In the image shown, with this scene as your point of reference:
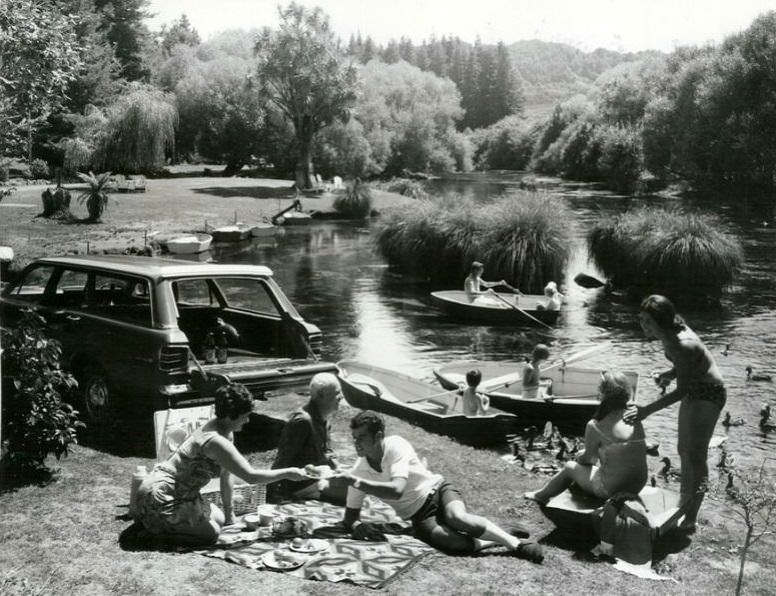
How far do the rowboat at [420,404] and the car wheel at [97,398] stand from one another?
409cm

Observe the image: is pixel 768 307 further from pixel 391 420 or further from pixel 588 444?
pixel 588 444

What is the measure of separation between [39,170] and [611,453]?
47745mm

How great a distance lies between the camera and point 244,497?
7.18m

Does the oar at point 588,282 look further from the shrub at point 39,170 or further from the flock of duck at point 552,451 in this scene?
the shrub at point 39,170

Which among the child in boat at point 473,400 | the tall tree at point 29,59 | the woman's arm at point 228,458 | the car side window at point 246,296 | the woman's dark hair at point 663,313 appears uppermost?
the tall tree at point 29,59

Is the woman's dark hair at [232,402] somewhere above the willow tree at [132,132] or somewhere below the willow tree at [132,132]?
below

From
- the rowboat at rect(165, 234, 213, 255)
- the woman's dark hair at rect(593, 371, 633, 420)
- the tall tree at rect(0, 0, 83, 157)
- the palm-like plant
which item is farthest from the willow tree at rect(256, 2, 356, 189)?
the woman's dark hair at rect(593, 371, 633, 420)

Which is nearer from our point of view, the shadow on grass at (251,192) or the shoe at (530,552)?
the shoe at (530,552)

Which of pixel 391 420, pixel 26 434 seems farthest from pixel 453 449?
pixel 26 434

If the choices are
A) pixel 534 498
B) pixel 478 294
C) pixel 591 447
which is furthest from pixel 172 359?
pixel 478 294

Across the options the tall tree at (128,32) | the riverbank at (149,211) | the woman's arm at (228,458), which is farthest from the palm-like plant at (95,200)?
the woman's arm at (228,458)

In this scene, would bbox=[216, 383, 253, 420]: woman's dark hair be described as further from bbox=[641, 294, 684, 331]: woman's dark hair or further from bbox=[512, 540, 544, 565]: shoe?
bbox=[641, 294, 684, 331]: woman's dark hair

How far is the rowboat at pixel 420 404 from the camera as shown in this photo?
37.4 ft

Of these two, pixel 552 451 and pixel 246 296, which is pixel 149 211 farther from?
pixel 552 451
